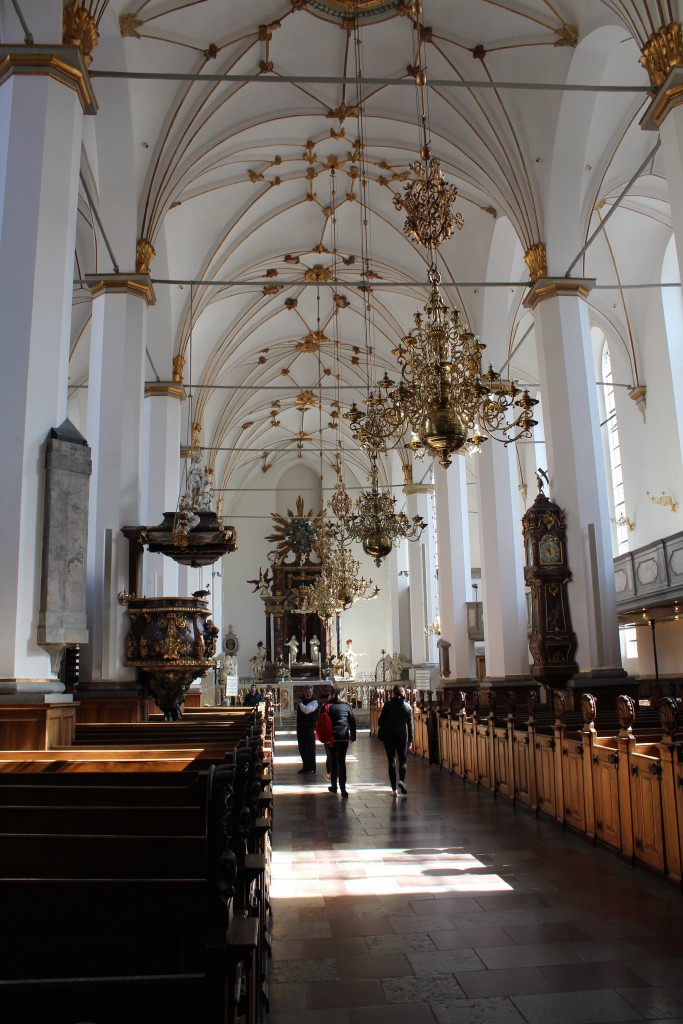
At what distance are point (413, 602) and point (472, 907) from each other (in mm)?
19473

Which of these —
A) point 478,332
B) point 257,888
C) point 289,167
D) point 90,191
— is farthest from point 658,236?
point 257,888

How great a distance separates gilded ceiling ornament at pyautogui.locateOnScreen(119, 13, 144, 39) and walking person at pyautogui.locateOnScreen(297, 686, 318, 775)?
881cm

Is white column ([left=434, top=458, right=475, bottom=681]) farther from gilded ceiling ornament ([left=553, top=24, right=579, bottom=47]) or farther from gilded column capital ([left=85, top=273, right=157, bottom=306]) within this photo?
gilded ceiling ornament ([left=553, top=24, right=579, bottom=47])

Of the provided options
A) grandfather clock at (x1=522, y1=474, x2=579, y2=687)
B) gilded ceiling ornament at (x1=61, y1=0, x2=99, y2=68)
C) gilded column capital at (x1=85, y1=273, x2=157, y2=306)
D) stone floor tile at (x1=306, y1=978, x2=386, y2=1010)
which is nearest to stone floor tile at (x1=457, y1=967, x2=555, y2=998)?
stone floor tile at (x1=306, y1=978, x2=386, y2=1010)

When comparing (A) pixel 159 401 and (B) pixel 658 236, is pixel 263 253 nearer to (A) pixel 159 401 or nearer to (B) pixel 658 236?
(A) pixel 159 401

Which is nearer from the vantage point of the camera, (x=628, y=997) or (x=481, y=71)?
(x=628, y=997)

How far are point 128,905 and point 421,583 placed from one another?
22147 millimetres

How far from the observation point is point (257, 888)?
3582mm

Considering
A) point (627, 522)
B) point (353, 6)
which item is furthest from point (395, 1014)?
point (627, 522)

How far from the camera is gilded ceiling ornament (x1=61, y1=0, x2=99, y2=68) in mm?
7645

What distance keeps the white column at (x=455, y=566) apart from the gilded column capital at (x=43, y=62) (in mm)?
12111

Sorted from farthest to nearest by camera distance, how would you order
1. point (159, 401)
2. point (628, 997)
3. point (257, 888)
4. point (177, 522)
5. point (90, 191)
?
1. point (159, 401)
2. point (90, 191)
3. point (177, 522)
4. point (257, 888)
5. point (628, 997)

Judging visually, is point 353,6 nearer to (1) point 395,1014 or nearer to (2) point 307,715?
(2) point 307,715

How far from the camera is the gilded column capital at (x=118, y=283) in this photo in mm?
11258
